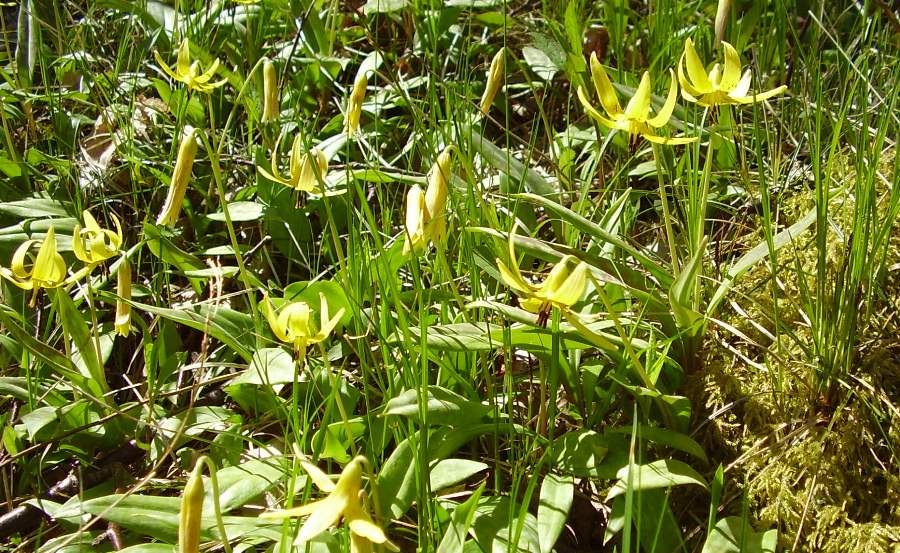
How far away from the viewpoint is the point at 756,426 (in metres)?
1.63

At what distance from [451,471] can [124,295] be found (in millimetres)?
838

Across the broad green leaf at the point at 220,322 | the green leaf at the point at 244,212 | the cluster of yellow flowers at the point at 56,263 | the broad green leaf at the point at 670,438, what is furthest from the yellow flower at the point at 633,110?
the green leaf at the point at 244,212

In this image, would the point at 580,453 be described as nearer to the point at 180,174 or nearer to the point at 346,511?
the point at 346,511

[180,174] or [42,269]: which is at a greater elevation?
[180,174]

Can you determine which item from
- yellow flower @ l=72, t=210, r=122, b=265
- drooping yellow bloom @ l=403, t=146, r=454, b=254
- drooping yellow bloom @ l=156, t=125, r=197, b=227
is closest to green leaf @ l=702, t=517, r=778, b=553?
drooping yellow bloom @ l=403, t=146, r=454, b=254

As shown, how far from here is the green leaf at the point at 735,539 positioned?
1362 millimetres

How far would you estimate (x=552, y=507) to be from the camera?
1415mm

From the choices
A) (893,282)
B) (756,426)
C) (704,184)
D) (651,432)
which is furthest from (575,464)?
(893,282)

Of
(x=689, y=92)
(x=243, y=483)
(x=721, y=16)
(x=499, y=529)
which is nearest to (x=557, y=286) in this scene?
(x=499, y=529)

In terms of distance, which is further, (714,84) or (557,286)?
(714,84)

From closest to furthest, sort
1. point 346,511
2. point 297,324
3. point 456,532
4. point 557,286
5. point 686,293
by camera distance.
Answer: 1. point 346,511
2. point 557,286
3. point 456,532
4. point 297,324
5. point 686,293

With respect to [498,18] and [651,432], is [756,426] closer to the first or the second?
[651,432]

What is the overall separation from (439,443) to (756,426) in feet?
1.98

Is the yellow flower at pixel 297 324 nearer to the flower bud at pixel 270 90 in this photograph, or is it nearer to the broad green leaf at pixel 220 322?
the broad green leaf at pixel 220 322
